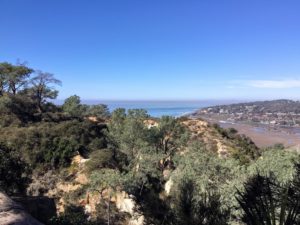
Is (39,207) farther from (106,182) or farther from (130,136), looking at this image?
(130,136)

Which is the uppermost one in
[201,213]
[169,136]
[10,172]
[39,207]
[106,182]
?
[201,213]

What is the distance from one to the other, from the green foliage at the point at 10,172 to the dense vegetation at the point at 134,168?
0.20 feet

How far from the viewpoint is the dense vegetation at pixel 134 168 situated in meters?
13.1

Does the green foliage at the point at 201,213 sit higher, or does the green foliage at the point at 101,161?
the green foliage at the point at 201,213

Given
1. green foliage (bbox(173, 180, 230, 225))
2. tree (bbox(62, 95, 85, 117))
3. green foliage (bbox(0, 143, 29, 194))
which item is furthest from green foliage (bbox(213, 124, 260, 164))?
green foliage (bbox(173, 180, 230, 225))

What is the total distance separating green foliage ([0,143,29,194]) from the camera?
65.6 feet

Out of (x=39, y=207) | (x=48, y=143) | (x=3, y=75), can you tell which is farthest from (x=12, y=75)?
(x=39, y=207)

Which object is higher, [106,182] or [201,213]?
[201,213]

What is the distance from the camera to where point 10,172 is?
2039 cm

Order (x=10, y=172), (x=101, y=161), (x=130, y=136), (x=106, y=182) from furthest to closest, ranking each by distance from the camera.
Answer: (x=130, y=136) → (x=101, y=161) → (x=106, y=182) → (x=10, y=172)

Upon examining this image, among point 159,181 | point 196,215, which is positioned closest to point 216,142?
point 159,181

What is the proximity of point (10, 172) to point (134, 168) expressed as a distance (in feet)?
50.1

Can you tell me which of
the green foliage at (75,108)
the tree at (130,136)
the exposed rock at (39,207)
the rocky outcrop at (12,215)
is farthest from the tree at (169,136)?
the rocky outcrop at (12,215)

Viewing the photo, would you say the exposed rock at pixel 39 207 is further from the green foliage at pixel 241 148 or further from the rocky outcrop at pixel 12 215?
the green foliage at pixel 241 148
